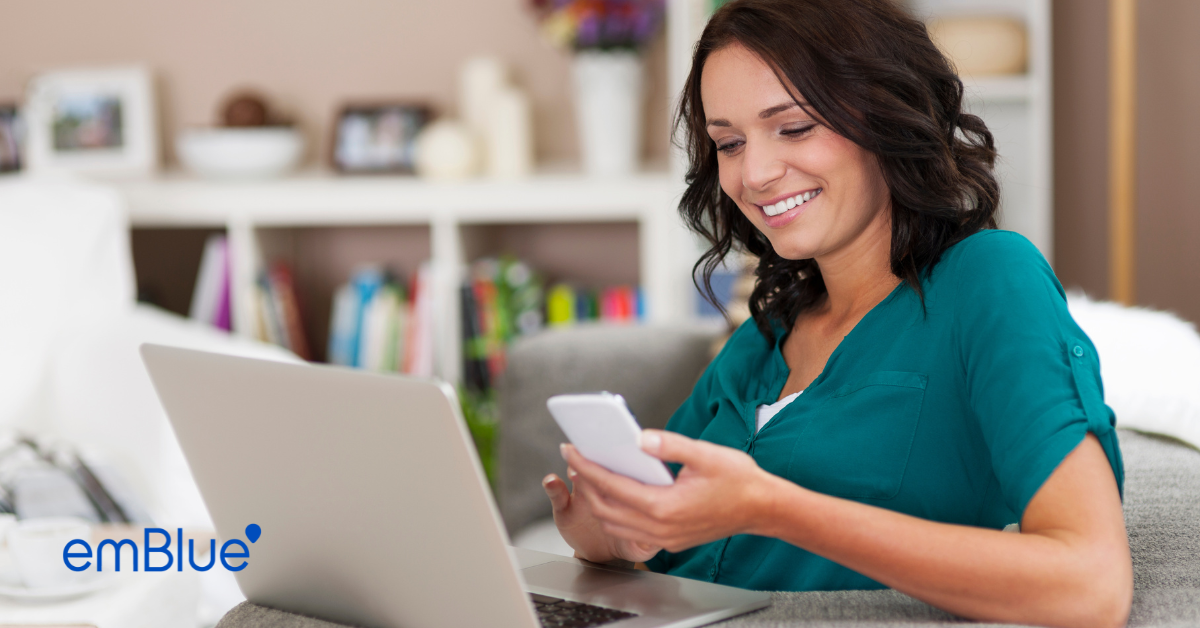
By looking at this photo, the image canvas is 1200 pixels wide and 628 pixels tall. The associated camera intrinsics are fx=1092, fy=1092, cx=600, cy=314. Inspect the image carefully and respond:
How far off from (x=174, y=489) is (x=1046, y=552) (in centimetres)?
122

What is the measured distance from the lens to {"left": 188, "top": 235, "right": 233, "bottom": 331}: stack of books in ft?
9.35

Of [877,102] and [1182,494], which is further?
[1182,494]

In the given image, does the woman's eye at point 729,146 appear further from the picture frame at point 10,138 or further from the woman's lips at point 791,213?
the picture frame at point 10,138

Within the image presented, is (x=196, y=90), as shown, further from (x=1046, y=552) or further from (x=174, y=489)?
(x=1046, y=552)

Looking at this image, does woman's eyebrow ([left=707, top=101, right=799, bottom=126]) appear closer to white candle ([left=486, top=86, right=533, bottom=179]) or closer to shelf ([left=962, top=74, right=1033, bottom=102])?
shelf ([left=962, top=74, right=1033, bottom=102])

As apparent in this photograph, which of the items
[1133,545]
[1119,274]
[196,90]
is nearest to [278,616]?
[1133,545]

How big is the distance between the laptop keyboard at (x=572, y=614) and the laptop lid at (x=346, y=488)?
81 millimetres

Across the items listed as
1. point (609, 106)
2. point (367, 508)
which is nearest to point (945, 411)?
point (367, 508)

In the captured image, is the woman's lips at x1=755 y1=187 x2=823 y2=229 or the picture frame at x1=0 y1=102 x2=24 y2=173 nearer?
the woman's lips at x1=755 y1=187 x2=823 y2=229

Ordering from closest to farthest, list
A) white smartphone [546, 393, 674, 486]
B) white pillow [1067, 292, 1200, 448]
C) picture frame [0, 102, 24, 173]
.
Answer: white smartphone [546, 393, 674, 486] → white pillow [1067, 292, 1200, 448] → picture frame [0, 102, 24, 173]

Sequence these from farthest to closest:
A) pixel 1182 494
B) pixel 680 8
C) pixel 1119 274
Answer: pixel 680 8, pixel 1119 274, pixel 1182 494

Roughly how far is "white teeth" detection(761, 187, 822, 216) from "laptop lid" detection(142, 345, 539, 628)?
1.47ft

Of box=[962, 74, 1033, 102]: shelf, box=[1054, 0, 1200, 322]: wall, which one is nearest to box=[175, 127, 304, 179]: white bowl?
box=[962, 74, 1033, 102]: shelf

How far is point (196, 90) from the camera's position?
10.4 ft
